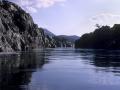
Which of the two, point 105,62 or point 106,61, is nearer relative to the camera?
point 105,62

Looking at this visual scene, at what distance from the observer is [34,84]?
1781 inches

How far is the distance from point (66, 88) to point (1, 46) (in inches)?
5333

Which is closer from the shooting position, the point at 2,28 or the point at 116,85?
the point at 116,85

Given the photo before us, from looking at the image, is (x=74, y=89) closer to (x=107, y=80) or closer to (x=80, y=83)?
(x=80, y=83)

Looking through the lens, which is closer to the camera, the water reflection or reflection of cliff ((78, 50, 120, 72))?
the water reflection

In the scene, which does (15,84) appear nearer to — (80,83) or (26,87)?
(26,87)

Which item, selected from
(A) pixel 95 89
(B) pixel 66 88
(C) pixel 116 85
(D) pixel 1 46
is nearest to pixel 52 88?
(B) pixel 66 88

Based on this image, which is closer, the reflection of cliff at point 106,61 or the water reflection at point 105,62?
the water reflection at point 105,62

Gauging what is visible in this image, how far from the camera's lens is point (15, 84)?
44906 mm

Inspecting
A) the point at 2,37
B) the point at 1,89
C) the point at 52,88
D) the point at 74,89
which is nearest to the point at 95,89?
the point at 74,89

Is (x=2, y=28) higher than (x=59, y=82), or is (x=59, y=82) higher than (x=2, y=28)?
(x=2, y=28)

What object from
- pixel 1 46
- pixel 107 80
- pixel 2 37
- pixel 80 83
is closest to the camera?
pixel 80 83

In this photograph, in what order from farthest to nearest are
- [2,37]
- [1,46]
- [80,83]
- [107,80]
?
[2,37], [1,46], [107,80], [80,83]

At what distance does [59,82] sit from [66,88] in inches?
236
